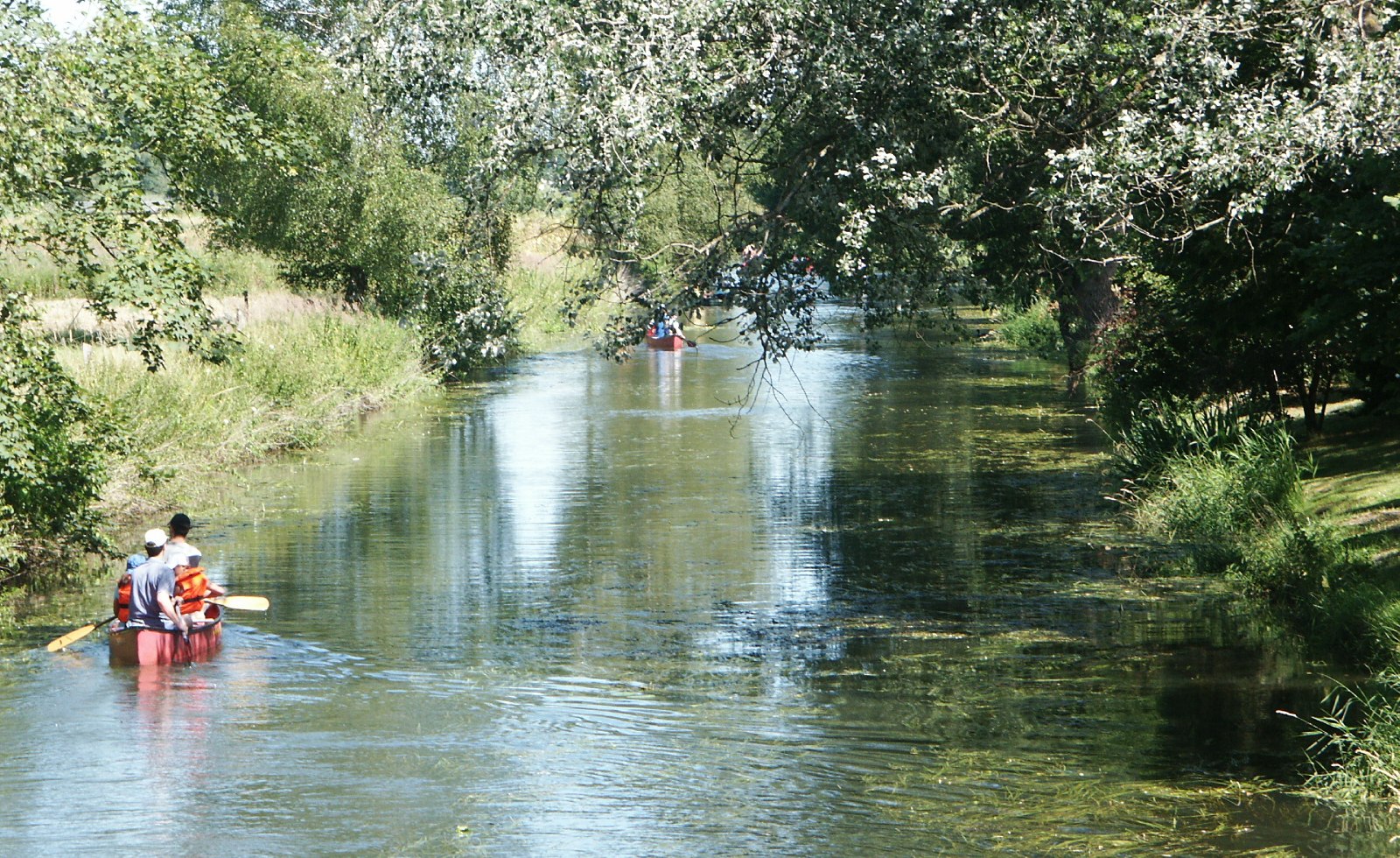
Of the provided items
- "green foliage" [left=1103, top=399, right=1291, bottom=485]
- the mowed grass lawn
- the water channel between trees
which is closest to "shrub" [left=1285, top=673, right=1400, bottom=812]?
the water channel between trees

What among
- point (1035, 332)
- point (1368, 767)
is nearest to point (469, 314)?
point (1368, 767)

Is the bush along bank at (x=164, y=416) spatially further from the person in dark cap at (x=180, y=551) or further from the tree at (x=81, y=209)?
the person in dark cap at (x=180, y=551)

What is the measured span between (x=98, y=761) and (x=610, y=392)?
2654 cm

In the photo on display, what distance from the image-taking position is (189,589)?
1480 cm

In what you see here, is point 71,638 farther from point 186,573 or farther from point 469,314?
point 469,314

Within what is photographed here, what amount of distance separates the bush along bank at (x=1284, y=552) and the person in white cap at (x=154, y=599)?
9.57 meters

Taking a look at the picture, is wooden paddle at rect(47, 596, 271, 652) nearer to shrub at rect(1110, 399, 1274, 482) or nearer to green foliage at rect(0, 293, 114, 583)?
green foliage at rect(0, 293, 114, 583)

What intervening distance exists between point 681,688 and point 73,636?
567 cm

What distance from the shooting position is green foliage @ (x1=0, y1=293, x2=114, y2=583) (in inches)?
573

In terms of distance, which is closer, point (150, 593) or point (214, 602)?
point (150, 593)

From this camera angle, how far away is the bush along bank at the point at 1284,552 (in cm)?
1053

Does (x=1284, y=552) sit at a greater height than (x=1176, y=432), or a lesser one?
lesser

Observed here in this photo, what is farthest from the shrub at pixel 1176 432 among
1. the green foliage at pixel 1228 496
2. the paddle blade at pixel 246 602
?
the paddle blade at pixel 246 602

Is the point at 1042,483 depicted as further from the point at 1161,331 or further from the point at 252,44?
the point at 252,44
